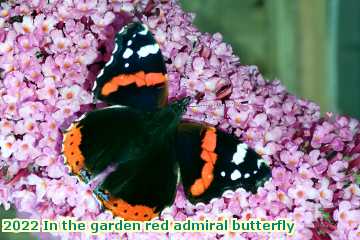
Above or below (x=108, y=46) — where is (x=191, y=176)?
below

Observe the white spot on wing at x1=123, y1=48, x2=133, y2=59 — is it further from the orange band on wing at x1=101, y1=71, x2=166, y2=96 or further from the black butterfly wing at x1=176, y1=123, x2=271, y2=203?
the black butterfly wing at x1=176, y1=123, x2=271, y2=203

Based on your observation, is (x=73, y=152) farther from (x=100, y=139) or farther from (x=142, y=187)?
(x=142, y=187)

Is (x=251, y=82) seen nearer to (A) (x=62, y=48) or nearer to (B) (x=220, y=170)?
(B) (x=220, y=170)

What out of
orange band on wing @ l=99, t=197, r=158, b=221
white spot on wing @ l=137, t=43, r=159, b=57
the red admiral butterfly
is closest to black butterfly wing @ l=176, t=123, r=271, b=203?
the red admiral butterfly

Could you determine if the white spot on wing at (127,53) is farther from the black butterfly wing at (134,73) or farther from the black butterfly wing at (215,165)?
the black butterfly wing at (215,165)

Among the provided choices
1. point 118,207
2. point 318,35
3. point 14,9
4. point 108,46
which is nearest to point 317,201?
point 118,207

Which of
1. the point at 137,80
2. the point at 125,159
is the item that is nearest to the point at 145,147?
the point at 125,159

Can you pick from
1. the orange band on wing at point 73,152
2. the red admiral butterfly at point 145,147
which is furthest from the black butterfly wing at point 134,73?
the orange band on wing at point 73,152
